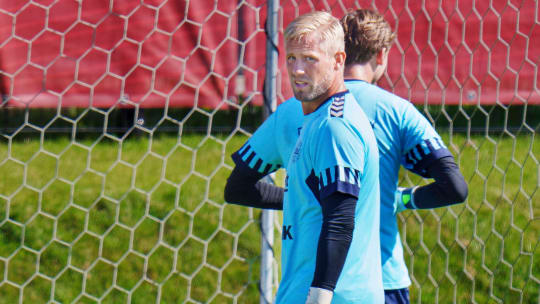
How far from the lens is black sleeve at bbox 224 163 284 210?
1905 mm

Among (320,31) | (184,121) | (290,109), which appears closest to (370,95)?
(290,109)

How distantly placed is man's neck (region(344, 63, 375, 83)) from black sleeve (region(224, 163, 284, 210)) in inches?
14.3

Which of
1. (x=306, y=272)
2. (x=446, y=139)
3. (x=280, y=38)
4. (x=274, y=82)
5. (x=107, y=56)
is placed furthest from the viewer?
(x=446, y=139)

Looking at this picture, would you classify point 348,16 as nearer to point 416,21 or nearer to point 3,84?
point 416,21

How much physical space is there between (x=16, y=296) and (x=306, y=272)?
6.51ft

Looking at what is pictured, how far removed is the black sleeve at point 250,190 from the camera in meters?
1.91

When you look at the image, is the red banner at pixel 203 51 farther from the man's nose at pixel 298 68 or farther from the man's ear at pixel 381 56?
the man's nose at pixel 298 68

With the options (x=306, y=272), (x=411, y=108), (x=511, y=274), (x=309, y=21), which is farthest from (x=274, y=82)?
Result: (x=511, y=274)

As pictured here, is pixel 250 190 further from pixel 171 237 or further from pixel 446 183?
pixel 171 237

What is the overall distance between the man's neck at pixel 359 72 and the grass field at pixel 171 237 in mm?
1191

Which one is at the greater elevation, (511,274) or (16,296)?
(511,274)

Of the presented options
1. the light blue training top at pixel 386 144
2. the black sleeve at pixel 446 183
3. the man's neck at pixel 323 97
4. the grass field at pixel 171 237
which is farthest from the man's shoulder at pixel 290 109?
the grass field at pixel 171 237

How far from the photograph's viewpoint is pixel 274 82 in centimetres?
244

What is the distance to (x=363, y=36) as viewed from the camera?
6.18 feet
